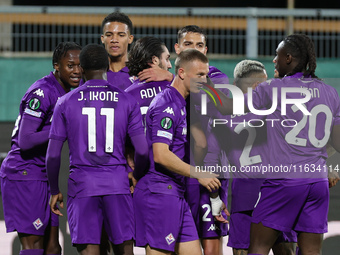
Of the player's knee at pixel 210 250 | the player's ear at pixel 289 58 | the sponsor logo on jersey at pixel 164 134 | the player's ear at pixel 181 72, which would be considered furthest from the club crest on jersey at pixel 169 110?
the player's knee at pixel 210 250

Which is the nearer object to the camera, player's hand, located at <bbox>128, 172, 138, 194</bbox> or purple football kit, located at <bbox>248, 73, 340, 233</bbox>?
purple football kit, located at <bbox>248, 73, 340, 233</bbox>

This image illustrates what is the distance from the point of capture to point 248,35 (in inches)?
415

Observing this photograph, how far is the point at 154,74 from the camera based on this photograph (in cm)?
522

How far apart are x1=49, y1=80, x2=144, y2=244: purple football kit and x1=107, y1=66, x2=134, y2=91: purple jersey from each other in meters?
1.11

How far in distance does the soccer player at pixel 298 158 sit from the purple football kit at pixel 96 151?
3.15 feet

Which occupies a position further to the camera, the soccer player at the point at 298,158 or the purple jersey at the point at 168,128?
the soccer player at the point at 298,158

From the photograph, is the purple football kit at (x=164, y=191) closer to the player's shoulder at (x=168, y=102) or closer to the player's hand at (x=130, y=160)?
the player's shoulder at (x=168, y=102)

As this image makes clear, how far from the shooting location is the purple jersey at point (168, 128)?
4.66 m

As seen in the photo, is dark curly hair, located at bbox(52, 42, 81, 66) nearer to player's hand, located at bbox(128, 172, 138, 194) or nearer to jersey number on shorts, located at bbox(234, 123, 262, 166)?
player's hand, located at bbox(128, 172, 138, 194)

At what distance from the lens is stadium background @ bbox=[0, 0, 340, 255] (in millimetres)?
10375

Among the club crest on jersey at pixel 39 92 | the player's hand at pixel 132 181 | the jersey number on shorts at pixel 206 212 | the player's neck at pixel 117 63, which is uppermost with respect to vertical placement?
the player's neck at pixel 117 63

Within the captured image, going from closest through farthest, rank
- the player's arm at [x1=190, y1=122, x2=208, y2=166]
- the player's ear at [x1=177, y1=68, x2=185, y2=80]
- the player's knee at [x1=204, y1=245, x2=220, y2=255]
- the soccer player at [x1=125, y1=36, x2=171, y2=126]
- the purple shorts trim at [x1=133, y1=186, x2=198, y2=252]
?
1. the purple shorts trim at [x1=133, y1=186, x2=198, y2=252]
2. the player's ear at [x1=177, y1=68, x2=185, y2=80]
3. the player's arm at [x1=190, y1=122, x2=208, y2=166]
4. the soccer player at [x1=125, y1=36, x2=171, y2=126]
5. the player's knee at [x1=204, y1=245, x2=220, y2=255]

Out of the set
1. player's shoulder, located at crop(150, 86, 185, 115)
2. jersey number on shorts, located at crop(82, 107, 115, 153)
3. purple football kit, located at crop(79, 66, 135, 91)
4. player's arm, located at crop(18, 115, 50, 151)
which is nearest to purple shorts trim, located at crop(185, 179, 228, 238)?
player's shoulder, located at crop(150, 86, 185, 115)

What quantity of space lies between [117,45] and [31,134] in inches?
52.5
